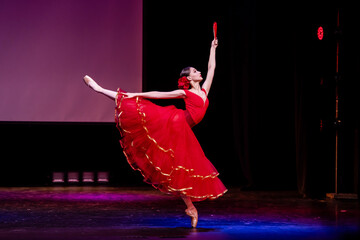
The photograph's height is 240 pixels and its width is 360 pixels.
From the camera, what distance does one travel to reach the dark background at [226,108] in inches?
285

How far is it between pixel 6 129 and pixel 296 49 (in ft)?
13.1

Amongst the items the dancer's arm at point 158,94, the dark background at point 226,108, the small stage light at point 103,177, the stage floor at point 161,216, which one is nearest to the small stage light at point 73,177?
the dark background at point 226,108

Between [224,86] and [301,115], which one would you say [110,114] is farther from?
[301,115]

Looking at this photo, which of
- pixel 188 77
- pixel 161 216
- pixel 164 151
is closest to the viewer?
pixel 164 151

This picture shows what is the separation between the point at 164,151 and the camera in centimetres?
408

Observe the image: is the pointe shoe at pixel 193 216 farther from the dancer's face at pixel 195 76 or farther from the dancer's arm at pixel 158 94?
the dancer's face at pixel 195 76

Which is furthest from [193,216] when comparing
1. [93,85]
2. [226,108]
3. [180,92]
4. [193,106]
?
[226,108]

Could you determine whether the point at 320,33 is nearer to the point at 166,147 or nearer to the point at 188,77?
the point at 188,77

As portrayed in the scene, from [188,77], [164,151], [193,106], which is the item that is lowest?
[164,151]

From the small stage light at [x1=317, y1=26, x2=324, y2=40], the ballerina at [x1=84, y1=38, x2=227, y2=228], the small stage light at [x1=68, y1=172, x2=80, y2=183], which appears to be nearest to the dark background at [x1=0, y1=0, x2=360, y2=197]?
the small stage light at [x1=68, y1=172, x2=80, y2=183]

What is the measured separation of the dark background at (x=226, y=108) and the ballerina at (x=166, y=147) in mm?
2785

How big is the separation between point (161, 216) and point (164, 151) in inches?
35.6

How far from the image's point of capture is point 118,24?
23.6ft

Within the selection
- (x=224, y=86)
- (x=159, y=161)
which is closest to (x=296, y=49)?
(x=224, y=86)
